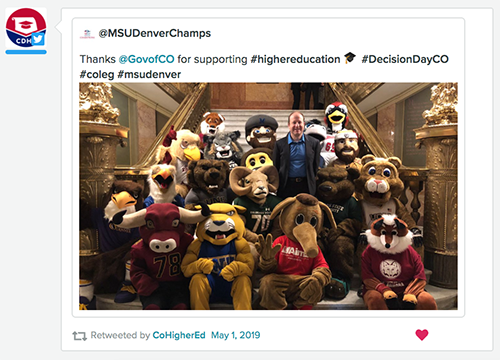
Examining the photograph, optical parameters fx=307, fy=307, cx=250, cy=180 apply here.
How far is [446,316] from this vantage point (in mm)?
1821

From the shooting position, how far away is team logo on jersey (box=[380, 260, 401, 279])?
6.91 ft

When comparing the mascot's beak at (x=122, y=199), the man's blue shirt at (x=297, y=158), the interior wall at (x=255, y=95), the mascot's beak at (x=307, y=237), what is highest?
the interior wall at (x=255, y=95)

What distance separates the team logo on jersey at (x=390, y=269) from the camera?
6.91ft

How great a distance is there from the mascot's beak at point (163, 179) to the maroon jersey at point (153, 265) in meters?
0.57

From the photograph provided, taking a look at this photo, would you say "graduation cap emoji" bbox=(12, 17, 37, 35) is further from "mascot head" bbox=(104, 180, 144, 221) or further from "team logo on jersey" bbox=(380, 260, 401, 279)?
"team logo on jersey" bbox=(380, 260, 401, 279)

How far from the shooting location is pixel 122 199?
7.80ft

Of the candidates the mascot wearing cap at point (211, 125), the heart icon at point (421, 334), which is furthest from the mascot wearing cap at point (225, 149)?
the heart icon at point (421, 334)

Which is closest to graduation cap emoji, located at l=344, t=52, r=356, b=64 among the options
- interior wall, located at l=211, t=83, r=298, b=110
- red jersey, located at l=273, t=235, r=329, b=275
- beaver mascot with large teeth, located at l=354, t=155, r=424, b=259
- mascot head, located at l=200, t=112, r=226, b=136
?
beaver mascot with large teeth, located at l=354, t=155, r=424, b=259

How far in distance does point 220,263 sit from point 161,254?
1.34 ft

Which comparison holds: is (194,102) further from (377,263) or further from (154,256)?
(377,263)

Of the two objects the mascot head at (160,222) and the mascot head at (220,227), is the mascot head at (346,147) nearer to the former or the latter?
the mascot head at (220,227)

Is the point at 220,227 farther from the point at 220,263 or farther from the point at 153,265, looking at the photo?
the point at 153,265

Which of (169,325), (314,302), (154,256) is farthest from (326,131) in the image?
(169,325)
